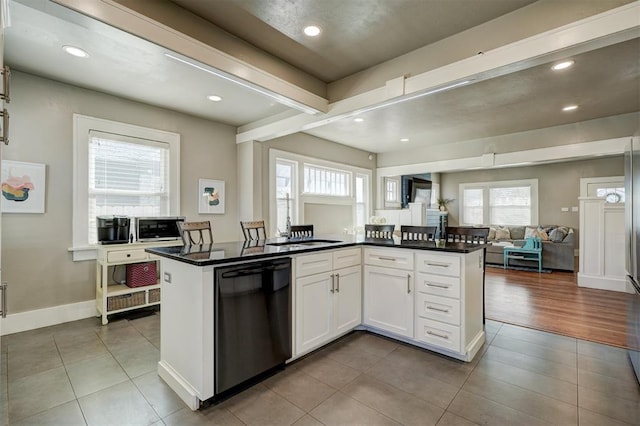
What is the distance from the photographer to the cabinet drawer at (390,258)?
9.47ft

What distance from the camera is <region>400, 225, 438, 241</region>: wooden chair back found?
10.8 feet

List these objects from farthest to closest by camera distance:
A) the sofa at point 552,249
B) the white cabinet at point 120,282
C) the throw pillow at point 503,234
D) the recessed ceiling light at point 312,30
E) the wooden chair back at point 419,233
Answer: the throw pillow at point 503,234 → the sofa at point 552,249 → the white cabinet at point 120,282 → the wooden chair back at point 419,233 → the recessed ceiling light at point 312,30

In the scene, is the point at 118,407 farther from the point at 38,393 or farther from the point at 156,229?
the point at 156,229

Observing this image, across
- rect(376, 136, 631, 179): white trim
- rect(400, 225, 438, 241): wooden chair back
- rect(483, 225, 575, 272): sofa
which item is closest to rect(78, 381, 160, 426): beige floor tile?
rect(400, 225, 438, 241): wooden chair back

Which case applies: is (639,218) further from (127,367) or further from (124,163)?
(124,163)

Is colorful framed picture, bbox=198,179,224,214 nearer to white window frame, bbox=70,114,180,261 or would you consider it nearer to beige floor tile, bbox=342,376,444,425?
white window frame, bbox=70,114,180,261

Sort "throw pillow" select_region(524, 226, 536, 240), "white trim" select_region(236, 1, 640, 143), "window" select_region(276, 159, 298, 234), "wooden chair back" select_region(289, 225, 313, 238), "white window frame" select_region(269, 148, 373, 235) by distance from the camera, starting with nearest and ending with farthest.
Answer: "white trim" select_region(236, 1, 640, 143) → "wooden chair back" select_region(289, 225, 313, 238) → "white window frame" select_region(269, 148, 373, 235) → "window" select_region(276, 159, 298, 234) → "throw pillow" select_region(524, 226, 536, 240)

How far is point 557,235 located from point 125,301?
27.6 ft

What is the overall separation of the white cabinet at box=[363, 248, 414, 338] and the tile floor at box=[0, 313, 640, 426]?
0.20 meters

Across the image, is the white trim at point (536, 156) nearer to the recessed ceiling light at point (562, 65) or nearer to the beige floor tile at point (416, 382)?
the recessed ceiling light at point (562, 65)

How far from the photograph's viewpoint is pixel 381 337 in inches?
124

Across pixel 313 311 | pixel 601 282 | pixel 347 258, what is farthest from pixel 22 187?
pixel 601 282

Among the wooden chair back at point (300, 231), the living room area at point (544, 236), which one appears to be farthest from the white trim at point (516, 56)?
the living room area at point (544, 236)

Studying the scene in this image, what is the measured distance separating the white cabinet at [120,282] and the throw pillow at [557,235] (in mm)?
7866
